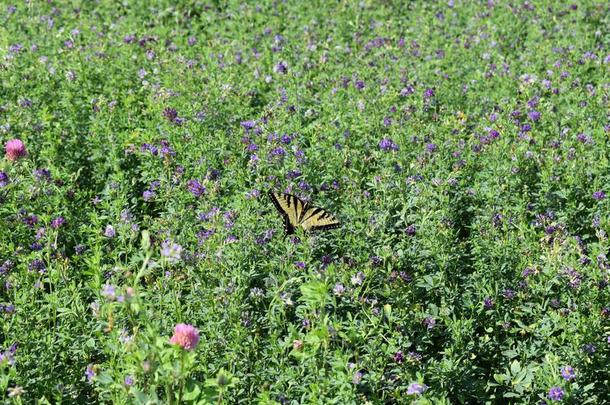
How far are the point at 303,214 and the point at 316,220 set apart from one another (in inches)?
3.1

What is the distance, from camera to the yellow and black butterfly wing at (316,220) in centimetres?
415

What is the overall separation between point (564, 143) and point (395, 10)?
3.98 m

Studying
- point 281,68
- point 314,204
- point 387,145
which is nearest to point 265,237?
point 314,204

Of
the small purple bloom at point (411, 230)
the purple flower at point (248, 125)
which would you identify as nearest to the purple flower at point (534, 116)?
the small purple bloom at point (411, 230)

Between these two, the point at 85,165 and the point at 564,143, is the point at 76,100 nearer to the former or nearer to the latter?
the point at 85,165

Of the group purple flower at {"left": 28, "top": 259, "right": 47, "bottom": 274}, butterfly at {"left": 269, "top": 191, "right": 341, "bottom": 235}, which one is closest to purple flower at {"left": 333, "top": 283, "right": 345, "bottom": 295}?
butterfly at {"left": 269, "top": 191, "right": 341, "bottom": 235}

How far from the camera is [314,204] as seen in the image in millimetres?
4898

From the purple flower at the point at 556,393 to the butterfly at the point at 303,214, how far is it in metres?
1.39

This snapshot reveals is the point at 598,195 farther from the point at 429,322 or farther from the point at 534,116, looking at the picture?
the point at 429,322

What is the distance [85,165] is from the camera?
5.77 metres

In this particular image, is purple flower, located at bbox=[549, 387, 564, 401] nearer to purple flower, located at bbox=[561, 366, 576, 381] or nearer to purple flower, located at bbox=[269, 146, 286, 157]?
purple flower, located at bbox=[561, 366, 576, 381]

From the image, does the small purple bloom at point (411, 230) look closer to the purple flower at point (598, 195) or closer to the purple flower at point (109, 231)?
the purple flower at point (598, 195)

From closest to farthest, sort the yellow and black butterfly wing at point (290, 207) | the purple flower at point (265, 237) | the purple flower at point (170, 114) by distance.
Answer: the yellow and black butterfly wing at point (290, 207)
the purple flower at point (265, 237)
the purple flower at point (170, 114)

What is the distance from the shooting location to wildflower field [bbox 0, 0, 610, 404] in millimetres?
3680
